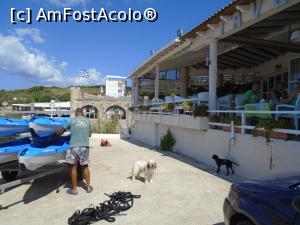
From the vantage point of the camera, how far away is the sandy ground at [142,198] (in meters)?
5.47

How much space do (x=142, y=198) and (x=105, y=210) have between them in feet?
3.54

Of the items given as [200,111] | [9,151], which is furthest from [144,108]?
[9,151]

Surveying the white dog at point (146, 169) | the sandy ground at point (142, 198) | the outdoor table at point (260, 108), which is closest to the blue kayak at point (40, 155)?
the sandy ground at point (142, 198)

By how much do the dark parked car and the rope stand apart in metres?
2.44

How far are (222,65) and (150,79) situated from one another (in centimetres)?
757

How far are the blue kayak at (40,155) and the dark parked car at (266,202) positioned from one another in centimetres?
399

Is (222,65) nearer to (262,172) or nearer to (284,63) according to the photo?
(284,63)

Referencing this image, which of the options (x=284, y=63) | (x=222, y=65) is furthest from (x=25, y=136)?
(x=222, y=65)

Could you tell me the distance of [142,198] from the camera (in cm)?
656

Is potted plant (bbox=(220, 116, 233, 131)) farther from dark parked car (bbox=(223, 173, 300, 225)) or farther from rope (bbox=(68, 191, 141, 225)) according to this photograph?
dark parked car (bbox=(223, 173, 300, 225))

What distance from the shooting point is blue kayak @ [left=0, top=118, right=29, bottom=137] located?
276 inches

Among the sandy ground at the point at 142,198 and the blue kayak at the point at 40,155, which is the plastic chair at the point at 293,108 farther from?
the blue kayak at the point at 40,155

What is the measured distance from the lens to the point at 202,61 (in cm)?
1680

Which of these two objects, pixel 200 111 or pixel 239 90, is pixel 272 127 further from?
pixel 239 90
